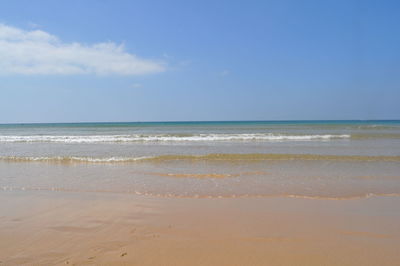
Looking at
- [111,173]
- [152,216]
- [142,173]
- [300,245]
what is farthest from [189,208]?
[111,173]

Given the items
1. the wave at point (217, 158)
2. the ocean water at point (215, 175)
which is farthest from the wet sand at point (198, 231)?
the wave at point (217, 158)

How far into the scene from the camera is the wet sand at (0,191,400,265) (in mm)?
3352

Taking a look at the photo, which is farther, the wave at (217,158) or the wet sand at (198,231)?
the wave at (217,158)

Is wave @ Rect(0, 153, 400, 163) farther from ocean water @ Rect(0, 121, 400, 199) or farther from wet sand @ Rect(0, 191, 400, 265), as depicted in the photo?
wet sand @ Rect(0, 191, 400, 265)

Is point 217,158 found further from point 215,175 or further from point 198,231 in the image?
point 198,231

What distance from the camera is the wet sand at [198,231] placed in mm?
3352

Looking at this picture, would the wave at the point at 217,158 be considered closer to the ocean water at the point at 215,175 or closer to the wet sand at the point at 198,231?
the ocean water at the point at 215,175

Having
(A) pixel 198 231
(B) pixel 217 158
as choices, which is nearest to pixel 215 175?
(B) pixel 217 158

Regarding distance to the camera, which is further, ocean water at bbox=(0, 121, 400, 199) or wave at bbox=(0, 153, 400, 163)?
wave at bbox=(0, 153, 400, 163)

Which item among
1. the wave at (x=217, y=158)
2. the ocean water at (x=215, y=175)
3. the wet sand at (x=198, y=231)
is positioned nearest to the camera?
the wet sand at (x=198, y=231)

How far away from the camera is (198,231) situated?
418cm

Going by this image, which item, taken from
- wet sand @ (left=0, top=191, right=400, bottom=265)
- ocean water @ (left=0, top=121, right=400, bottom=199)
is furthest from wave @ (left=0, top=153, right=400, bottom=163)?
wet sand @ (left=0, top=191, right=400, bottom=265)

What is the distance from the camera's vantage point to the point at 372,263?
320 centimetres

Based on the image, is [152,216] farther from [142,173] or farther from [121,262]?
[142,173]
